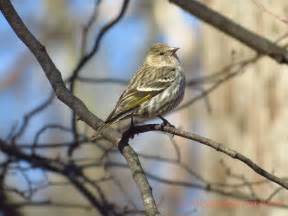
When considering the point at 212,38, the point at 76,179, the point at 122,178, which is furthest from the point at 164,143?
the point at 76,179

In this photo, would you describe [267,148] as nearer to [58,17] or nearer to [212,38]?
[212,38]

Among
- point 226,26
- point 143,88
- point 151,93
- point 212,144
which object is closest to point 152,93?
point 151,93

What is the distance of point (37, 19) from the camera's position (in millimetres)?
18625

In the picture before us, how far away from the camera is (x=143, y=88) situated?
6320mm

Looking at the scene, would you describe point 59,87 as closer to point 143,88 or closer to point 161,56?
point 143,88

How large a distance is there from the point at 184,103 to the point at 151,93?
7.85 feet

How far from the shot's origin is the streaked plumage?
5.88 metres

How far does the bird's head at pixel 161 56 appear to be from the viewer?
23.5ft

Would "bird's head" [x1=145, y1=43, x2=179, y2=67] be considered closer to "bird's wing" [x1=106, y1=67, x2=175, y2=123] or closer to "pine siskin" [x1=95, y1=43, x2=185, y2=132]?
"pine siskin" [x1=95, y1=43, x2=185, y2=132]

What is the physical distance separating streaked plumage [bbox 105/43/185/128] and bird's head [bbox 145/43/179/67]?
0.32ft

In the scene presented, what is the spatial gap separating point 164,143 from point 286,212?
8.67 m

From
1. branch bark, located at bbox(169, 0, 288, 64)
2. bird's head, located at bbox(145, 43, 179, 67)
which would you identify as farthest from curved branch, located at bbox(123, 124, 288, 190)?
bird's head, located at bbox(145, 43, 179, 67)

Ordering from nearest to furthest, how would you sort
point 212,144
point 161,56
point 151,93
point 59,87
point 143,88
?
point 212,144, point 59,87, point 151,93, point 143,88, point 161,56

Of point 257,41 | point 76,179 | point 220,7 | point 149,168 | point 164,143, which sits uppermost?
point 164,143
